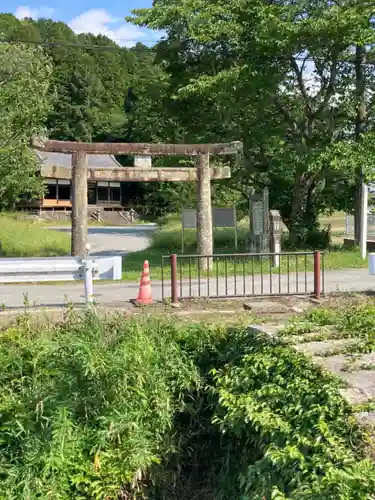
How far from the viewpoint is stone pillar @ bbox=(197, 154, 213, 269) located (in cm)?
1409

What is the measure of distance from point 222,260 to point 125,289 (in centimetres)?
441

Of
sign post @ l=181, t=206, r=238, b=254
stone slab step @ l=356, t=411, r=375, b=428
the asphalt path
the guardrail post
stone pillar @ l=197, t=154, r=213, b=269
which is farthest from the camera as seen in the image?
sign post @ l=181, t=206, r=238, b=254

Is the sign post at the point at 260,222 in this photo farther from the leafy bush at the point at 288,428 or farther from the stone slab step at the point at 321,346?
the leafy bush at the point at 288,428

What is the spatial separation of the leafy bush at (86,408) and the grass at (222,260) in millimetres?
4110

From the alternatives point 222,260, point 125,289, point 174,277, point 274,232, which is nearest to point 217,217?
point 274,232

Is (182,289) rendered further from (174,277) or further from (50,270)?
(50,270)

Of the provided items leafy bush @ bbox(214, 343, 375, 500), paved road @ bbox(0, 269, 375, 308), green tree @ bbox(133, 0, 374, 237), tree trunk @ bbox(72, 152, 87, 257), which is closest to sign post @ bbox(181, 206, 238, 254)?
green tree @ bbox(133, 0, 374, 237)

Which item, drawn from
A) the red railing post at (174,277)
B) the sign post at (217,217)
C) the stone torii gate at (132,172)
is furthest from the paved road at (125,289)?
the sign post at (217,217)

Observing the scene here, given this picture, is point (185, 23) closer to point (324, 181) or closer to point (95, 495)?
point (324, 181)

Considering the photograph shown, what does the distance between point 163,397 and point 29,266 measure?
156 inches

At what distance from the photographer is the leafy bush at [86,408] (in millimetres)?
4785

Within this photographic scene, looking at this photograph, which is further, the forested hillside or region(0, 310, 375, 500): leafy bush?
the forested hillside

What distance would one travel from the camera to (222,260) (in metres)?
14.7

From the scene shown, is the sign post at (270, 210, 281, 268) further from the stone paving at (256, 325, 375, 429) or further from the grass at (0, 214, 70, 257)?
the stone paving at (256, 325, 375, 429)
